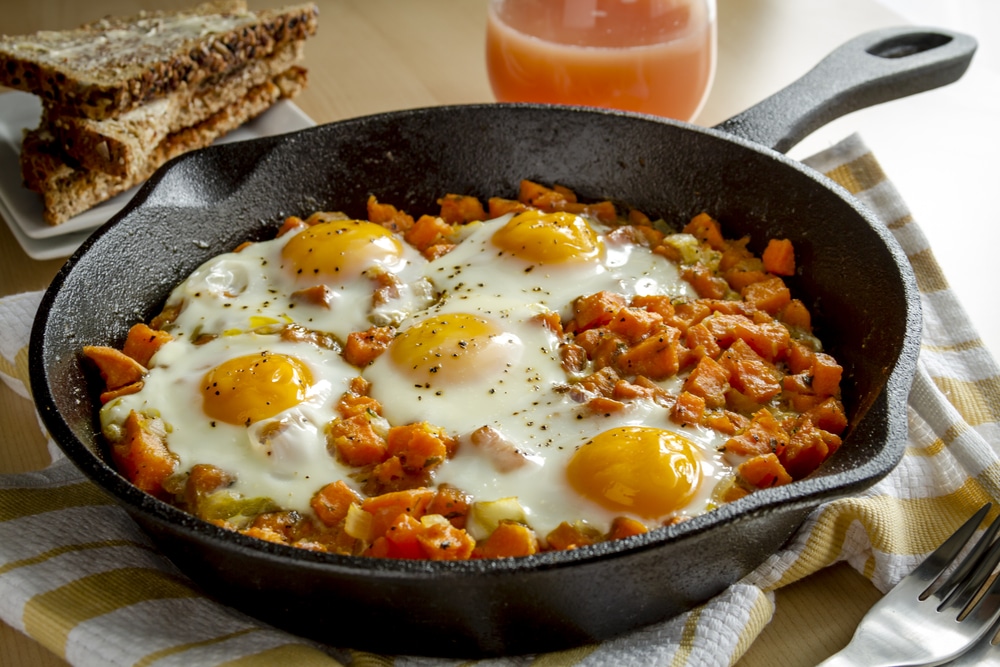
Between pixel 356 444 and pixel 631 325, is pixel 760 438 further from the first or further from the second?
pixel 356 444

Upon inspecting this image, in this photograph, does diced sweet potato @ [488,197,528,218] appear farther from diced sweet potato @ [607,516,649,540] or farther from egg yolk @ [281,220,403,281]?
diced sweet potato @ [607,516,649,540]

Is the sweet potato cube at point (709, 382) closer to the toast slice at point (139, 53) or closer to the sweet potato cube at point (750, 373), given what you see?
the sweet potato cube at point (750, 373)

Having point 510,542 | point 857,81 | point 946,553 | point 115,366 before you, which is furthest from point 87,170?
point 946,553

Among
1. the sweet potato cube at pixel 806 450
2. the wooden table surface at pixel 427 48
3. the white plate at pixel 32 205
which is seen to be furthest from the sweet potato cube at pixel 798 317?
the white plate at pixel 32 205

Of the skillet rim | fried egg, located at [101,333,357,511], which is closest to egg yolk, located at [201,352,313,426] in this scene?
fried egg, located at [101,333,357,511]

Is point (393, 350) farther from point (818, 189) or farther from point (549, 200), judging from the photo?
point (818, 189)
